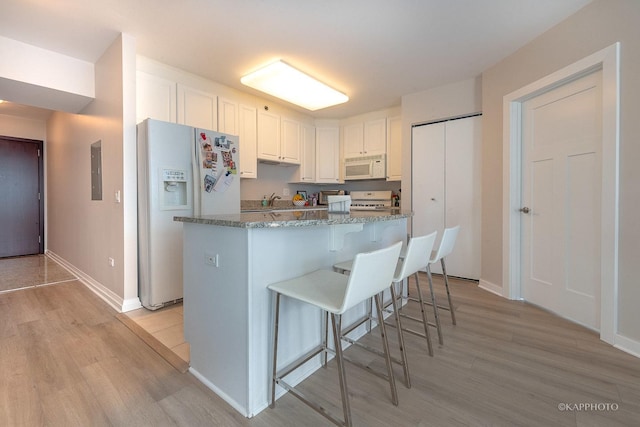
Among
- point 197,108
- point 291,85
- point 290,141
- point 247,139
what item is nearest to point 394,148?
point 290,141

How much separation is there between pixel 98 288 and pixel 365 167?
152 inches

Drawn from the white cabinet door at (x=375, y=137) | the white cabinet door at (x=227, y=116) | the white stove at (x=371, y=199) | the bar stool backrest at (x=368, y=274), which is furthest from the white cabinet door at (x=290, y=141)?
the bar stool backrest at (x=368, y=274)

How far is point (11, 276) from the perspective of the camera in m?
3.76

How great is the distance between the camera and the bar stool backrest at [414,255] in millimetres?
1641

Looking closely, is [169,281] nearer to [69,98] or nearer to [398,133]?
[69,98]

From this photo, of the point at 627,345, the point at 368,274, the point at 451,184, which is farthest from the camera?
the point at 451,184

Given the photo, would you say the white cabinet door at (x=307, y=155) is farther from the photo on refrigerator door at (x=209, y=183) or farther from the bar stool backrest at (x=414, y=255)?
the bar stool backrest at (x=414, y=255)

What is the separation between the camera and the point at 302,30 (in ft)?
7.98

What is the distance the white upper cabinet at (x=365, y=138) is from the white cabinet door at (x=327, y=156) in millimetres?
179

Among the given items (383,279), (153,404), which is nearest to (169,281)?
(153,404)

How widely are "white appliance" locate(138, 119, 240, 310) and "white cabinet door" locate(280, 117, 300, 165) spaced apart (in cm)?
159

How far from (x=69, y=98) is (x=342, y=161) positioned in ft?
12.0

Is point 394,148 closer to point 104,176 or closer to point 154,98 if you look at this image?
point 154,98

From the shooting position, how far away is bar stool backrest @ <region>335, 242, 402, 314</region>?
1140 mm
